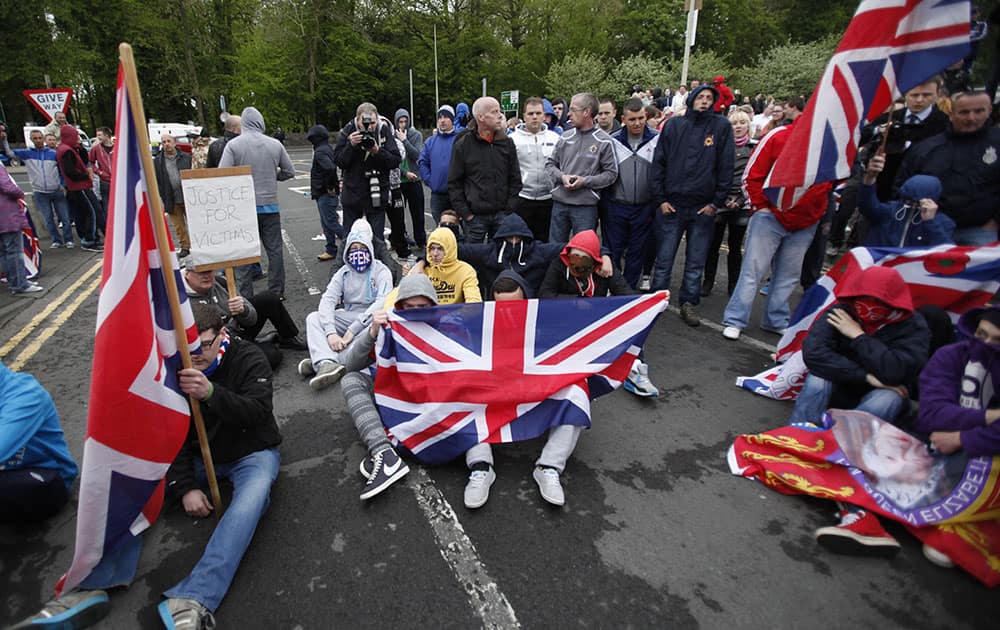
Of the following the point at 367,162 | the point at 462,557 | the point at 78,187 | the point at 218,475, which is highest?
the point at 367,162

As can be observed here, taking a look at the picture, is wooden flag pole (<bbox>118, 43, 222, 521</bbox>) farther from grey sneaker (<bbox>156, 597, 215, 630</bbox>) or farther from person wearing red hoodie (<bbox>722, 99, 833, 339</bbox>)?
person wearing red hoodie (<bbox>722, 99, 833, 339</bbox>)

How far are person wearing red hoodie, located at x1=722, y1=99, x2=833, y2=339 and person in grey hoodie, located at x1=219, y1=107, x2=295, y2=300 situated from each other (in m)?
Answer: 5.28

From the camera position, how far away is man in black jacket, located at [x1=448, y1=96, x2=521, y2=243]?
5633mm

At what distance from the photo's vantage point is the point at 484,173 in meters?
5.73

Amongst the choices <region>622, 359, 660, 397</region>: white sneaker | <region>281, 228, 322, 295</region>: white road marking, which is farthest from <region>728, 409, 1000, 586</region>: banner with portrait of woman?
<region>281, 228, 322, 295</region>: white road marking

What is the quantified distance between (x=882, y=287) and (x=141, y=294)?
3.99 meters

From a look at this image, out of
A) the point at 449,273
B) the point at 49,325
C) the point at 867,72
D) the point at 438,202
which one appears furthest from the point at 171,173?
the point at 867,72

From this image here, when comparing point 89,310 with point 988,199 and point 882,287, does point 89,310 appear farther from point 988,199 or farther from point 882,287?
point 988,199

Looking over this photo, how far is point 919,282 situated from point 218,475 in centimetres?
499

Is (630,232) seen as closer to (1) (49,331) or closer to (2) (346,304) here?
(2) (346,304)

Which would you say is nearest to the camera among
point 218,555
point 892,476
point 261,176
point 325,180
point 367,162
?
point 218,555

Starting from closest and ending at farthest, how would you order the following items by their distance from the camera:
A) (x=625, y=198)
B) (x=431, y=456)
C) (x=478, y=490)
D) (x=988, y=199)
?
(x=478, y=490) → (x=431, y=456) → (x=988, y=199) → (x=625, y=198)

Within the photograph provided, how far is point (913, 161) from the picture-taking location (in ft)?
16.0

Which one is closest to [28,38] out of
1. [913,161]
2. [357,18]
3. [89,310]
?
[357,18]
